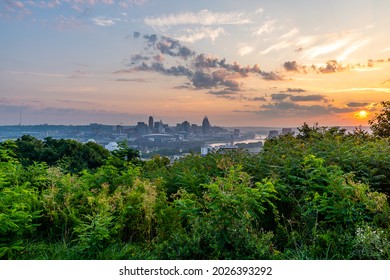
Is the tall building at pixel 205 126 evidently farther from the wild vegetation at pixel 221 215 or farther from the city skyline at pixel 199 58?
the wild vegetation at pixel 221 215

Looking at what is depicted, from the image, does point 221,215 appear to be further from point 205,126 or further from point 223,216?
point 205,126

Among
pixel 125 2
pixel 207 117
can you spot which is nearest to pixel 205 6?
pixel 125 2

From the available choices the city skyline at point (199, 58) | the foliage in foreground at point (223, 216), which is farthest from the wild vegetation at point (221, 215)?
the city skyline at point (199, 58)

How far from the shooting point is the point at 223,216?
2.81 meters

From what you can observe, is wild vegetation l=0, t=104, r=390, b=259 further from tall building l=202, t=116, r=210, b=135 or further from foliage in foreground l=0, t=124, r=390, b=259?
tall building l=202, t=116, r=210, b=135

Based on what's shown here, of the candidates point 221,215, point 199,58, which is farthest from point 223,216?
point 199,58

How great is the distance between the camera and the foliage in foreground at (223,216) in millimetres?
2836

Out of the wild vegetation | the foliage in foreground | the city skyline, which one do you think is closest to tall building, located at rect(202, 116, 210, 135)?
the city skyline

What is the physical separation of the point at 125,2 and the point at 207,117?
229 centimetres

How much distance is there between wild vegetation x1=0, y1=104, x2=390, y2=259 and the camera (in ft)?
9.31

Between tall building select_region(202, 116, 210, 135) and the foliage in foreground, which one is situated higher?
tall building select_region(202, 116, 210, 135)

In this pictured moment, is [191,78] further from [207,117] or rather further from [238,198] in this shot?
[238,198]
